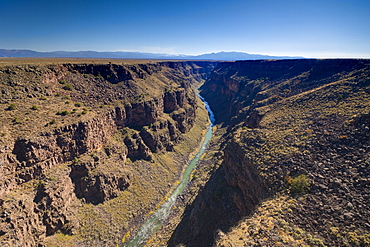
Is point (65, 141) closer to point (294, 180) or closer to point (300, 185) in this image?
point (294, 180)

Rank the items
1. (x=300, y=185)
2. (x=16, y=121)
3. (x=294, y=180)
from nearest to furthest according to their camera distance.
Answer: (x=300, y=185) < (x=294, y=180) < (x=16, y=121)

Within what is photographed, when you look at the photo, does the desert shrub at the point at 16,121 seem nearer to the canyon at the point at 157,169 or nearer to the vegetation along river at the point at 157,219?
the canyon at the point at 157,169

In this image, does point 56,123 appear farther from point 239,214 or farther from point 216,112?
point 216,112

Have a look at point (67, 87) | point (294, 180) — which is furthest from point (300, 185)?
point (67, 87)

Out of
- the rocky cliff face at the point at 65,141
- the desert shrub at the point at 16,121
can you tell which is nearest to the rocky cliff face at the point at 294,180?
the rocky cliff face at the point at 65,141

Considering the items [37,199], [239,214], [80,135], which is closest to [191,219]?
[239,214]

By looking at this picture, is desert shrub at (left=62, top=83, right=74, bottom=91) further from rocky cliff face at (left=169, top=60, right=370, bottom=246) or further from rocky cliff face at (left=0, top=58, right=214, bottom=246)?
rocky cliff face at (left=169, top=60, right=370, bottom=246)
